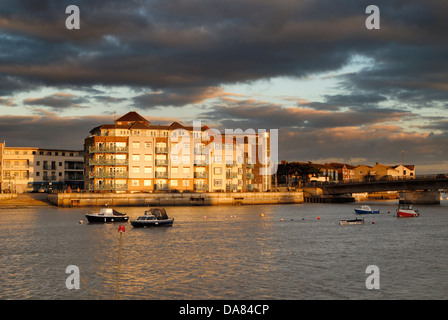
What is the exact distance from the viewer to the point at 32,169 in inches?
7475

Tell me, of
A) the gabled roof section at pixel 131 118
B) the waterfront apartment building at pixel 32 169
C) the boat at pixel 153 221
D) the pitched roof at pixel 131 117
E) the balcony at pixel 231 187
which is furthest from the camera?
the waterfront apartment building at pixel 32 169

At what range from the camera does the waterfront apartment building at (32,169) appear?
18338 cm

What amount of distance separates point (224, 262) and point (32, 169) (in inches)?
6263

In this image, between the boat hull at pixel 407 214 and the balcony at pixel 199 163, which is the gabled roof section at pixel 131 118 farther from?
the boat hull at pixel 407 214

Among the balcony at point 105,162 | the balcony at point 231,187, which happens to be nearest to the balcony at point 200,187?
the balcony at point 231,187

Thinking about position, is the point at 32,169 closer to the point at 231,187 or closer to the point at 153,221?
the point at 231,187

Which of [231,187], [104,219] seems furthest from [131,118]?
[104,219]

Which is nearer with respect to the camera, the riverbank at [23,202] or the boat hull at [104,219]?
the boat hull at [104,219]

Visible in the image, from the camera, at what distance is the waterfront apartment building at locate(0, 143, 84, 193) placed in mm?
183375

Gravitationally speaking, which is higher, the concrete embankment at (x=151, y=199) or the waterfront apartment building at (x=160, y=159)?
the waterfront apartment building at (x=160, y=159)

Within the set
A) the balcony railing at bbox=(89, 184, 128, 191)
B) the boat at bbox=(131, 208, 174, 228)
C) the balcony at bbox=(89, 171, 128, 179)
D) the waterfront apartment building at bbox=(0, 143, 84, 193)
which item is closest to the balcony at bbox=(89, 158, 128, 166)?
the balcony at bbox=(89, 171, 128, 179)

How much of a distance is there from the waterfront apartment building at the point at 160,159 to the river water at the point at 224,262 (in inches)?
2725

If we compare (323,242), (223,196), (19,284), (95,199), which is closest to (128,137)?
(95,199)

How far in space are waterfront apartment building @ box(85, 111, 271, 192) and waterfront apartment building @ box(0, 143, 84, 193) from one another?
34662 mm
